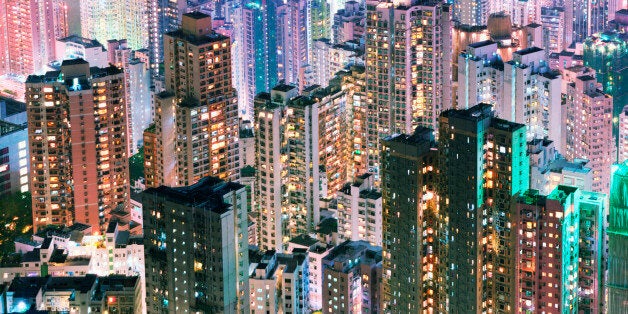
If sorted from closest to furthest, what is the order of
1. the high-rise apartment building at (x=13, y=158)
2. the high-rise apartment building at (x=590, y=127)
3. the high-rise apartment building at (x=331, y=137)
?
the high-rise apartment building at (x=331, y=137) → the high-rise apartment building at (x=590, y=127) → the high-rise apartment building at (x=13, y=158)

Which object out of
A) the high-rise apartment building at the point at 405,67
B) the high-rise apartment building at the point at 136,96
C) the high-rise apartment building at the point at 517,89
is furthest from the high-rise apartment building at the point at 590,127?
the high-rise apartment building at the point at 136,96

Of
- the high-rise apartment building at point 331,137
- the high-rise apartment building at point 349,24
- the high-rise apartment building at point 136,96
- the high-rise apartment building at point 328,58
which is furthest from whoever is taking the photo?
the high-rise apartment building at point 349,24

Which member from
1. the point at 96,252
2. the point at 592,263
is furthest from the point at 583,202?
the point at 96,252

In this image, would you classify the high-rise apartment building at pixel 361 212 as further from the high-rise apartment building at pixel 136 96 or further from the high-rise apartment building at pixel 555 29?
the high-rise apartment building at pixel 555 29

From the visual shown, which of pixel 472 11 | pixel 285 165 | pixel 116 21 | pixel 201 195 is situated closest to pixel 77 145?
pixel 285 165

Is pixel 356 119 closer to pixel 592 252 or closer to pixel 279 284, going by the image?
pixel 279 284
